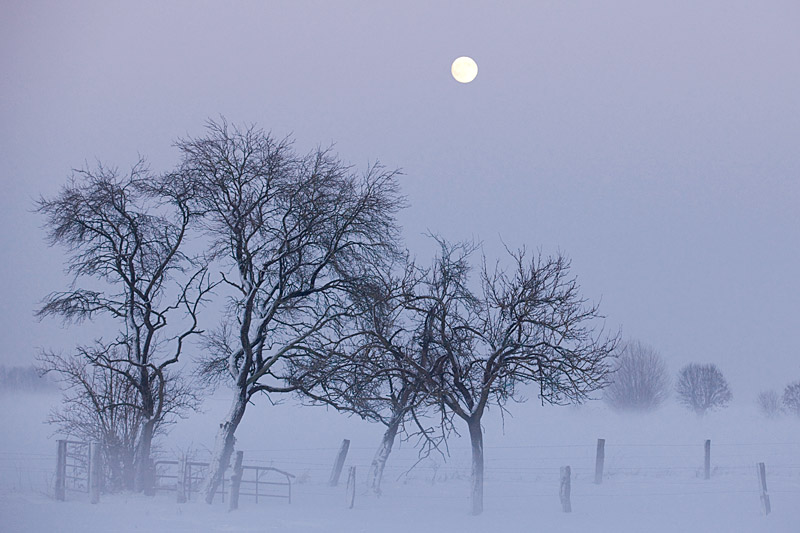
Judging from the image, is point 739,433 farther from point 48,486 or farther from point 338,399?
point 48,486

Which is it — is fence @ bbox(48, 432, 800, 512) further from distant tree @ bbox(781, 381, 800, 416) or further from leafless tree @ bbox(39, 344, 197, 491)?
distant tree @ bbox(781, 381, 800, 416)

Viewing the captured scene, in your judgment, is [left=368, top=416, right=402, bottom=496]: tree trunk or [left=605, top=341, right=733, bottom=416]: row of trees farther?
[left=605, top=341, right=733, bottom=416]: row of trees

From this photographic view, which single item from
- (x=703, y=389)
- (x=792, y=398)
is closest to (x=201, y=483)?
(x=792, y=398)

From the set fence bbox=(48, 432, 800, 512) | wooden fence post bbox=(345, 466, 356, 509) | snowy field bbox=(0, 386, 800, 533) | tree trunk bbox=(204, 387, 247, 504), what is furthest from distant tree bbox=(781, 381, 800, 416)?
tree trunk bbox=(204, 387, 247, 504)

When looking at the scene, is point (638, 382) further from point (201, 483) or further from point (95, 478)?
point (95, 478)

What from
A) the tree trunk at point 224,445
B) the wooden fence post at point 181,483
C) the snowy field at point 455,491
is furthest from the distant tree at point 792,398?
the wooden fence post at point 181,483

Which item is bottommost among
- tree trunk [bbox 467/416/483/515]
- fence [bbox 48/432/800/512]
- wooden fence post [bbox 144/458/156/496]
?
fence [bbox 48/432/800/512]

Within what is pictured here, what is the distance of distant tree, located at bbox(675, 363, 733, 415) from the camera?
81062mm

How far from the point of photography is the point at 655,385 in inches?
3179

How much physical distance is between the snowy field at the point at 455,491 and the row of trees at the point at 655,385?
26131 mm

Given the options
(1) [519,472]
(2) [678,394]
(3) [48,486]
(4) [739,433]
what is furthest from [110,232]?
(2) [678,394]

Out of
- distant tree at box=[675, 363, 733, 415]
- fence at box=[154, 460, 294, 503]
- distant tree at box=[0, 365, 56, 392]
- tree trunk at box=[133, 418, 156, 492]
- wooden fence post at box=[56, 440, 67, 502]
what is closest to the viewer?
fence at box=[154, 460, 294, 503]

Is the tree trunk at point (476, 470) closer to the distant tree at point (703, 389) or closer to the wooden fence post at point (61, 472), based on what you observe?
the wooden fence post at point (61, 472)

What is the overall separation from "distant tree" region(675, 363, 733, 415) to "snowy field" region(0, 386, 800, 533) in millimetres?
29251
